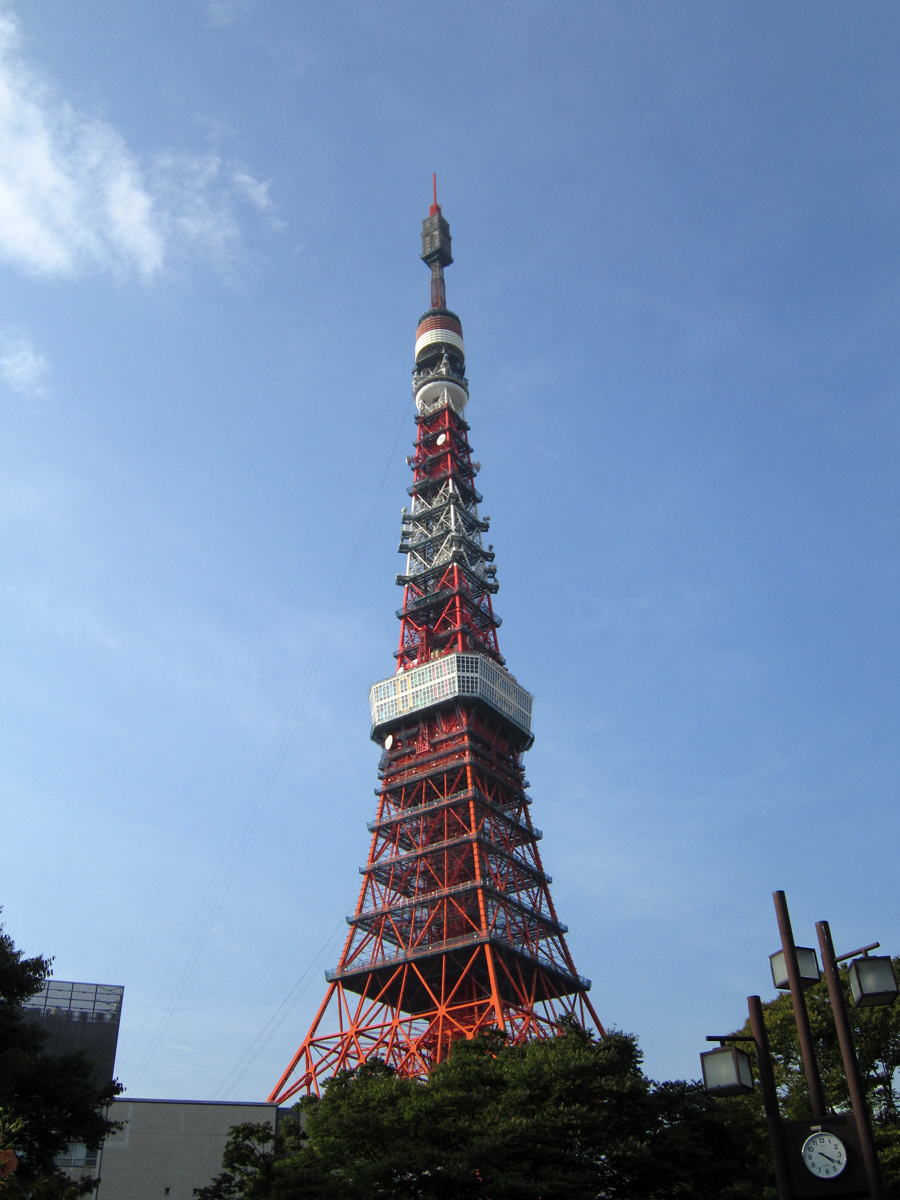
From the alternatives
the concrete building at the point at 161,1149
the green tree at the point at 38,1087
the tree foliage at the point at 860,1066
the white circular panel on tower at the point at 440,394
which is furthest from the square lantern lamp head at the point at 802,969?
the white circular panel on tower at the point at 440,394

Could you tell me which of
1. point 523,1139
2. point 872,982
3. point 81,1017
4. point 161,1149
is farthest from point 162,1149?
point 872,982

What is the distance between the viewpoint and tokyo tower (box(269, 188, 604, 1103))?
55.2 m

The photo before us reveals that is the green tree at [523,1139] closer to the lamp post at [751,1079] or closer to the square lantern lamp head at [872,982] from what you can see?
the lamp post at [751,1079]

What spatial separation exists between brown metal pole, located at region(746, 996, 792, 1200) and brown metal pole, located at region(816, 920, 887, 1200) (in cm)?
84

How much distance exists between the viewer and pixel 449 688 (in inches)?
2662

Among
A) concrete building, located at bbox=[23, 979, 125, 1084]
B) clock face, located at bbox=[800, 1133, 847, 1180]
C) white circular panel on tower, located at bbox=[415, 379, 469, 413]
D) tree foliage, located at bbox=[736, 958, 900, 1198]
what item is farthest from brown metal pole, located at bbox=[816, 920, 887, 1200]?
white circular panel on tower, located at bbox=[415, 379, 469, 413]

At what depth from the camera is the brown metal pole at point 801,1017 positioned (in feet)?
38.8

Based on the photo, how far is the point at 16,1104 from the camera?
2491 cm

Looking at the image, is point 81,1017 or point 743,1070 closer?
point 743,1070

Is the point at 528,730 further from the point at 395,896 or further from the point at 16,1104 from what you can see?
the point at 16,1104

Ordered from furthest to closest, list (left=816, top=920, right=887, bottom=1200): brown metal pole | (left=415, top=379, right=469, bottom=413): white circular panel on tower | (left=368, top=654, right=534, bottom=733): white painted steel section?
(left=415, top=379, right=469, bottom=413): white circular panel on tower → (left=368, top=654, right=534, bottom=733): white painted steel section → (left=816, top=920, right=887, bottom=1200): brown metal pole

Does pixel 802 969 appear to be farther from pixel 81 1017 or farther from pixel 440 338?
pixel 440 338

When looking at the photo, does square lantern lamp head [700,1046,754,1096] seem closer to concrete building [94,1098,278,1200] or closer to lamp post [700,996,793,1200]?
lamp post [700,996,793,1200]

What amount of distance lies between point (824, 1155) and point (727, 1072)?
1.28 m
